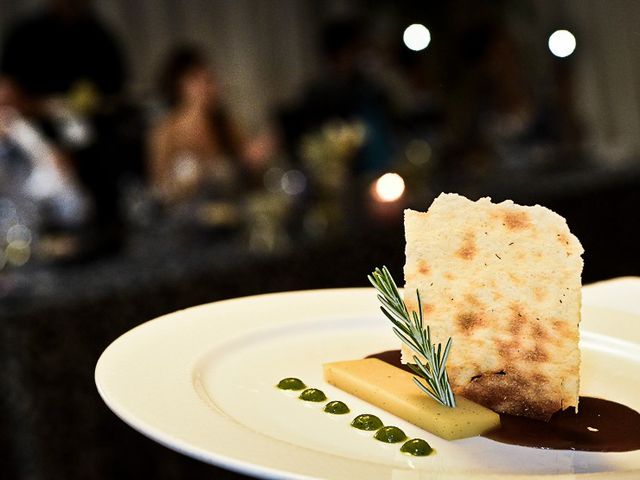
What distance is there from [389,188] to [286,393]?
192 cm

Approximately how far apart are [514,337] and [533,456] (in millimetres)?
126

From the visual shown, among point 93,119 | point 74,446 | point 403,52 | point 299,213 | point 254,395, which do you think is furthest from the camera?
point 403,52

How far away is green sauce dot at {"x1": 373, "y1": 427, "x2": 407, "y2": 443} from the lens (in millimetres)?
773

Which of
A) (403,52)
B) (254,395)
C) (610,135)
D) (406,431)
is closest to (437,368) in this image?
(406,431)

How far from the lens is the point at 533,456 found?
2.42 ft

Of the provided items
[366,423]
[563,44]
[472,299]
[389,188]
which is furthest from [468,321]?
[563,44]

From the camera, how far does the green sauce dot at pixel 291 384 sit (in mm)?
897

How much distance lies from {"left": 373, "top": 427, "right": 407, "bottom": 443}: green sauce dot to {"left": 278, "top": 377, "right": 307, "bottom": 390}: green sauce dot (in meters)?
0.13

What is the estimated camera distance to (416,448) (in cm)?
75

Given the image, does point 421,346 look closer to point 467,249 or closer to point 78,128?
point 467,249

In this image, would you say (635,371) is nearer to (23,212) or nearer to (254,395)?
(254,395)

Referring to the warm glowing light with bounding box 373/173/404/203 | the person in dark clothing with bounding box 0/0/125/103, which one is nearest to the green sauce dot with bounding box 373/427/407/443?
the warm glowing light with bounding box 373/173/404/203

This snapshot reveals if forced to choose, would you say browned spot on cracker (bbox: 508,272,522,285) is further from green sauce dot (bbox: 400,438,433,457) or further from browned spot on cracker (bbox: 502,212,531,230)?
green sauce dot (bbox: 400,438,433,457)

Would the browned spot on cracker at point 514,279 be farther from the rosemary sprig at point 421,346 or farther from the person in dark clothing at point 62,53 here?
the person in dark clothing at point 62,53
